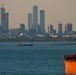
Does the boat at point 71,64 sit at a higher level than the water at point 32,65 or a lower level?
higher

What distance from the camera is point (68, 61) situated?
56.8 metres

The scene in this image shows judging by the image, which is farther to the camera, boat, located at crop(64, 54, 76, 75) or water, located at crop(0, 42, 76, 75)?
water, located at crop(0, 42, 76, 75)

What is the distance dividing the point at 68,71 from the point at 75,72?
95cm

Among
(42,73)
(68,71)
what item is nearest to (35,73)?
(42,73)

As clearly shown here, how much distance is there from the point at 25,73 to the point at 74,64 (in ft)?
28.6

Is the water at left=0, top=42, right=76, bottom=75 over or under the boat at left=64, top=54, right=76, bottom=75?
under

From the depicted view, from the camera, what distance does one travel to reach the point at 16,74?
61.2 m

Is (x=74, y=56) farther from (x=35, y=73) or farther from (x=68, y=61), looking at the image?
(x=35, y=73)

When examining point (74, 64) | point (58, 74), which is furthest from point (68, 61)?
point (58, 74)

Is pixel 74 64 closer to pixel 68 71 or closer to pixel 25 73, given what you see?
pixel 68 71

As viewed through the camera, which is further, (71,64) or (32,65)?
(32,65)

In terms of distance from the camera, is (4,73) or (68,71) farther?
(4,73)

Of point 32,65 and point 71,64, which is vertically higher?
point 71,64

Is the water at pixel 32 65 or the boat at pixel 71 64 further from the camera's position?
the water at pixel 32 65
